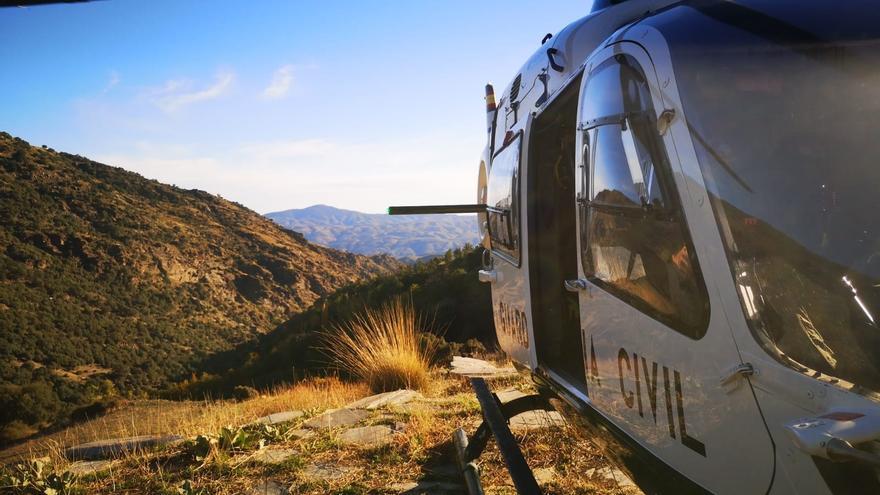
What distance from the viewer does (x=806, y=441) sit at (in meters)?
1.11

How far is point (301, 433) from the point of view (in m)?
4.59

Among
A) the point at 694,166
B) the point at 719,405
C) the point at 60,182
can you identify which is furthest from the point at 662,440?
the point at 60,182

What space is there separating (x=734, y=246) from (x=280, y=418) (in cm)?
449

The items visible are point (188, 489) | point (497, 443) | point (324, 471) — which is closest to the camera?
point (497, 443)

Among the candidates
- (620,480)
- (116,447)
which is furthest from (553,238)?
(116,447)

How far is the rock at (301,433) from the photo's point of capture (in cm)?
447

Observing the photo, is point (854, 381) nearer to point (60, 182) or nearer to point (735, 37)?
point (735, 37)

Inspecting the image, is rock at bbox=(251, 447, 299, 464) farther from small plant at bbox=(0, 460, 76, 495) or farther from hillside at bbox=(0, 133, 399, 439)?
hillside at bbox=(0, 133, 399, 439)

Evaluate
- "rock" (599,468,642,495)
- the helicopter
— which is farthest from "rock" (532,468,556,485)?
the helicopter

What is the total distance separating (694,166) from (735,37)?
0.52m

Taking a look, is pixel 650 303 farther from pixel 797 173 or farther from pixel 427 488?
pixel 427 488

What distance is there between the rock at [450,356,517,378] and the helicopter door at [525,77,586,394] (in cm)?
335

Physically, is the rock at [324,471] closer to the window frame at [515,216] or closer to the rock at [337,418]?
the rock at [337,418]

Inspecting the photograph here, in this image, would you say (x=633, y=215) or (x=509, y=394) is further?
(x=509, y=394)
